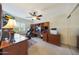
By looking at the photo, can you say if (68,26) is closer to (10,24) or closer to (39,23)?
(39,23)

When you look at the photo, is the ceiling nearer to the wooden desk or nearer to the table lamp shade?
the table lamp shade

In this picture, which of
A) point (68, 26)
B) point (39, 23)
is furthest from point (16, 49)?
point (68, 26)

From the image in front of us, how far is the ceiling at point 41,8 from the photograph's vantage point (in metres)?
1.88

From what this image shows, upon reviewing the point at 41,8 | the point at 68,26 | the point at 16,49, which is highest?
the point at 41,8

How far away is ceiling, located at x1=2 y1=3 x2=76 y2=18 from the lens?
1.88 meters

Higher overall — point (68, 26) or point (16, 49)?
point (68, 26)

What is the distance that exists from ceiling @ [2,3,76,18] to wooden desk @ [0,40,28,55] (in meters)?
0.44

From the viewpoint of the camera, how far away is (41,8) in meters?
1.90

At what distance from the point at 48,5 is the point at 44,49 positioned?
68 cm

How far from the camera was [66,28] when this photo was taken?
1882 millimetres

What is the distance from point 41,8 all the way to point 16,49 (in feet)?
2.42

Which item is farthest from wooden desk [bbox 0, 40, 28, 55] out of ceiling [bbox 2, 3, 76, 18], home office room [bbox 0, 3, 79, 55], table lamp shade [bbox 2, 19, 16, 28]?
ceiling [bbox 2, 3, 76, 18]

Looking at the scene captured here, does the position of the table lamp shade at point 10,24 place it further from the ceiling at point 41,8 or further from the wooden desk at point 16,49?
the wooden desk at point 16,49
